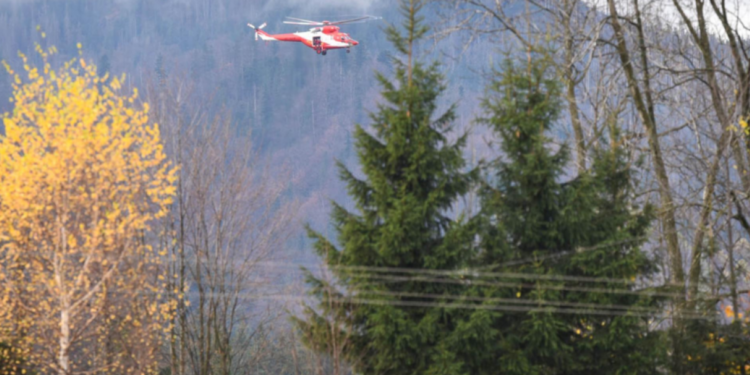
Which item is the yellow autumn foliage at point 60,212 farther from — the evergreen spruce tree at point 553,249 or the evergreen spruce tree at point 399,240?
the evergreen spruce tree at point 553,249

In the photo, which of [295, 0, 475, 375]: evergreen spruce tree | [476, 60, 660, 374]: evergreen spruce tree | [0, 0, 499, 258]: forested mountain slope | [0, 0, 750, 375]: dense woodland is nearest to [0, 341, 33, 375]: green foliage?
[0, 0, 750, 375]: dense woodland

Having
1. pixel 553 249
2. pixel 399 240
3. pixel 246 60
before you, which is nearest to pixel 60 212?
pixel 399 240

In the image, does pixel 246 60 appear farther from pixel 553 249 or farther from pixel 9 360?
pixel 553 249

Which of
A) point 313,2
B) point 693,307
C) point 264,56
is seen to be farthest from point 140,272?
point 313,2

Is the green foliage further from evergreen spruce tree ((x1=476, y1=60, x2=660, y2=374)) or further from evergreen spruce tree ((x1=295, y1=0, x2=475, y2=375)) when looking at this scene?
evergreen spruce tree ((x1=476, y1=60, x2=660, y2=374))

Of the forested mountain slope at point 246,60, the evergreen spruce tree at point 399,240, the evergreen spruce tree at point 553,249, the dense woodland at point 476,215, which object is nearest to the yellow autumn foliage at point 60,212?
the dense woodland at point 476,215

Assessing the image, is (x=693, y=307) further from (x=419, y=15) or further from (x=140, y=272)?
(x=140, y=272)
